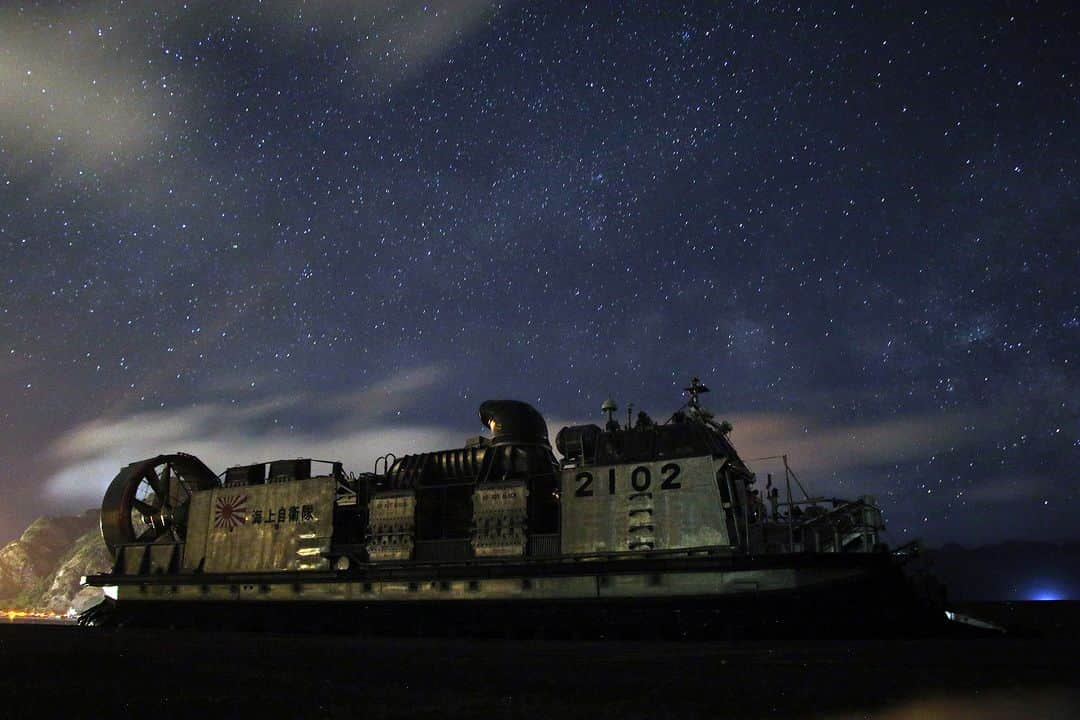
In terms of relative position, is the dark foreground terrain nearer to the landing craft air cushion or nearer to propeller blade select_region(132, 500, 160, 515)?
the landing craft air cushion

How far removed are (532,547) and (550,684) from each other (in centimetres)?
1371

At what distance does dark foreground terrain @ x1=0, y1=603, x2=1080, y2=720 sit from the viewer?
22.8 ft

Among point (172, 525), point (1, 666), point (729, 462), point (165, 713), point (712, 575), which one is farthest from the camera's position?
point (172, 525)

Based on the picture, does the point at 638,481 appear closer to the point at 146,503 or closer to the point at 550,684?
the point at 550,684

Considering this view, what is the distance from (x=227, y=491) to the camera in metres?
29.6

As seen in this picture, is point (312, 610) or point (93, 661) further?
point (312, 610)

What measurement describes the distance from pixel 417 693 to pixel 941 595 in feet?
67.7

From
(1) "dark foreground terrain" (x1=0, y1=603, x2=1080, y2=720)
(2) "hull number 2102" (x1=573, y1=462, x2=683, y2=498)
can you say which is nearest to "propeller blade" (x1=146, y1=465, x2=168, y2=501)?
(1) "dark foreground terrain" (x1=0, y1=603, x2=1080, y2=720)

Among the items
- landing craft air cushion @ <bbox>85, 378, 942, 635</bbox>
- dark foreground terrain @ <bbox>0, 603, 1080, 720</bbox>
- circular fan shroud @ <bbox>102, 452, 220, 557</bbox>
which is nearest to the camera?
dark foreground terrain @ <bbox>0, 603, 1080, 720</bbox>

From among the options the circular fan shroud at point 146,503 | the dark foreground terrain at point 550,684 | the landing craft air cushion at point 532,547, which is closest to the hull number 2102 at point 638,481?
the landing craft air cushion at point 532,547

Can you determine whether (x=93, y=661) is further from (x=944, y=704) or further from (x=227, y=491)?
(x=227, y=491)

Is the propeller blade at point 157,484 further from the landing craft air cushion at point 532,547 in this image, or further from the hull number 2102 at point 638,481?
the hull number 2102 at point 638,481

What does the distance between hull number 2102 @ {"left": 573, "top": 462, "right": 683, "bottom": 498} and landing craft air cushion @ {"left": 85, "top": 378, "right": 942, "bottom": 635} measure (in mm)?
62

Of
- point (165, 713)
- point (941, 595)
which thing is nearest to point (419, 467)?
point (941, 595)
